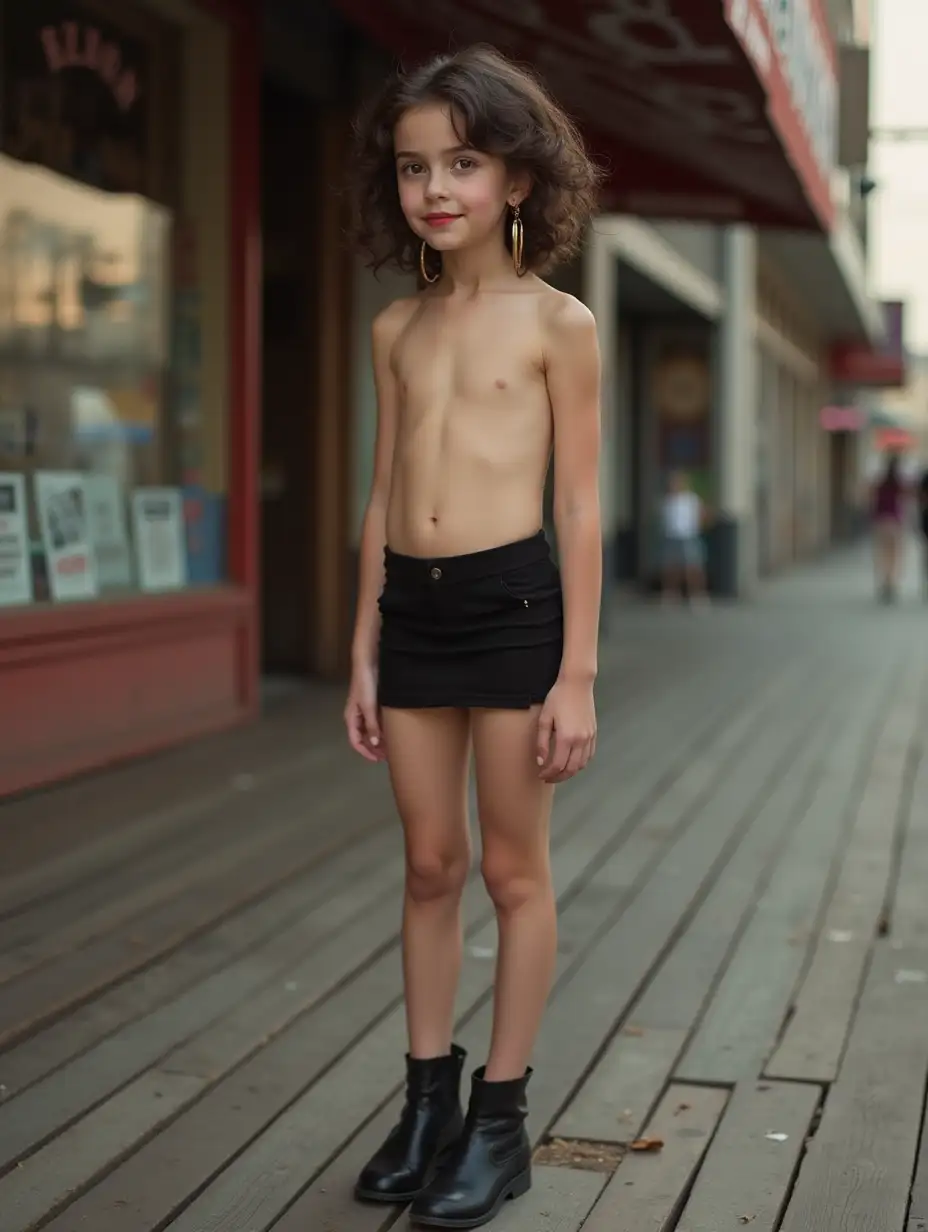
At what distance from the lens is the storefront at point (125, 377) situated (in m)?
6.60

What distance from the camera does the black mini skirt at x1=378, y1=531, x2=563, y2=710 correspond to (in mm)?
2955

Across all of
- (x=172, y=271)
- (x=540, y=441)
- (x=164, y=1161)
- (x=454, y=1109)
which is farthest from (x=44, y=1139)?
(x=172, y=271)

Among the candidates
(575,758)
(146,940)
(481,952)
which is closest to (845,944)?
(481,952)

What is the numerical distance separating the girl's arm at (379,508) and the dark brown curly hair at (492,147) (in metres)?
0.12

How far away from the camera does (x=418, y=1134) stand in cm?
309

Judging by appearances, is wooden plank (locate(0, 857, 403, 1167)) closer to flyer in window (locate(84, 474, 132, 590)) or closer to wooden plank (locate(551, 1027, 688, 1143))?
wooden plank (locate(551, 1027, 688, 1143))

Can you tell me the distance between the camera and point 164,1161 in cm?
324

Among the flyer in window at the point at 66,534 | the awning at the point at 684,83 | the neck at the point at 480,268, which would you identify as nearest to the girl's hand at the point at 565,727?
the neck at the point at 480,268

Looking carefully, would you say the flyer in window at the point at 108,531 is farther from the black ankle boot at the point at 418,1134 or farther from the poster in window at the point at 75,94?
the black ankle boot at the point at 418,1134

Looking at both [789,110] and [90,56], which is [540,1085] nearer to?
[90,56]

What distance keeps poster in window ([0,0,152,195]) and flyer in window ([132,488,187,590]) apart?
125 cm

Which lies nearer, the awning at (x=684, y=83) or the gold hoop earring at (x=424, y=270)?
the gold hoop earring at (x=424, y=270)

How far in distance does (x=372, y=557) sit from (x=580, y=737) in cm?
49

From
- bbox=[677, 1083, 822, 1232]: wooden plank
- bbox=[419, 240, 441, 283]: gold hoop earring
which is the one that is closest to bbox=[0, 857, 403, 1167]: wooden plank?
bbox=[677, 1083, 822, 1232]: wooden plank
